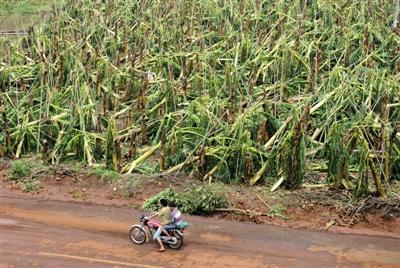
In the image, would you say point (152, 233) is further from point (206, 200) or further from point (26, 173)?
point (26, 173)

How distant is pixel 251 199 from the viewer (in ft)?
33.3

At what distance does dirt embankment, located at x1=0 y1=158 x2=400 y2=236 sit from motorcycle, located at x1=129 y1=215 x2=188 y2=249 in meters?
1.28

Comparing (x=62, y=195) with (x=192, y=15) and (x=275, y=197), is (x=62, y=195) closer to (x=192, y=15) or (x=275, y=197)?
(x=275, y=197)

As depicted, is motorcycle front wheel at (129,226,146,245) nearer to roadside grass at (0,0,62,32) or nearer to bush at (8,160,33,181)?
bush at (8,160,33,181)

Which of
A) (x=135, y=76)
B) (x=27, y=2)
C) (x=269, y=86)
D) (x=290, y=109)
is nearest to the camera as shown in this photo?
(x=290, y=109)

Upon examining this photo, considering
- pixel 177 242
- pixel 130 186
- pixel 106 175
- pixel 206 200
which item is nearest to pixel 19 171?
pixel 106 175

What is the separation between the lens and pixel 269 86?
1266cm

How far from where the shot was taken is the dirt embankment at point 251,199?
9672 mm

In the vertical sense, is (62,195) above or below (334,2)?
below

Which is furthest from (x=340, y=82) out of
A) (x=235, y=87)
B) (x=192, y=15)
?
(x=192, y=15)

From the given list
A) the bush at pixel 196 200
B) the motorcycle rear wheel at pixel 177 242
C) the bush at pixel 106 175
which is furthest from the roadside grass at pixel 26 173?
the motorcycle rear wheel at pixel 177 242

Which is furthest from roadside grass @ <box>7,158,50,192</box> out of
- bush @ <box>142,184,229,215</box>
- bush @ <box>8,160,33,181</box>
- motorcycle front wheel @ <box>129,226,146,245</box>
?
motorcycle front wheel @ <box>129,226,146,245</box>

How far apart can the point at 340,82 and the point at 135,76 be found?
4.37 m

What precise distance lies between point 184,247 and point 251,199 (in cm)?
166
